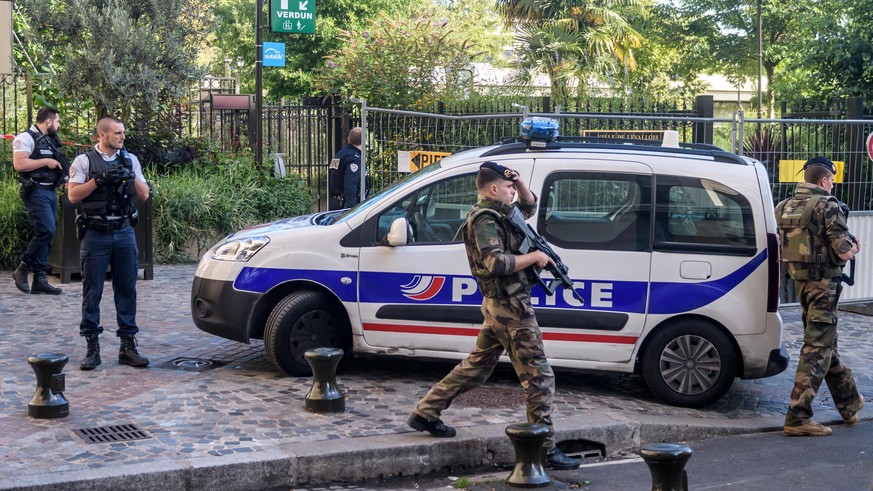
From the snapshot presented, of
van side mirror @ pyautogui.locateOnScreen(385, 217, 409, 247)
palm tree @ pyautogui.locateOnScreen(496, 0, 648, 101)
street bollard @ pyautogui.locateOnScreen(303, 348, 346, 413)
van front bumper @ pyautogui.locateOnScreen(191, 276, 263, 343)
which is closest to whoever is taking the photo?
street bollard @ pyautogui.locateOnScreen(303, 348, 346, 413)

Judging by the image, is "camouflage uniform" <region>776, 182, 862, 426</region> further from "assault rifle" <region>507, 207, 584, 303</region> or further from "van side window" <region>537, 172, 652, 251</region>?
"assault rifle" <region>507, 207, 584, 303</region>

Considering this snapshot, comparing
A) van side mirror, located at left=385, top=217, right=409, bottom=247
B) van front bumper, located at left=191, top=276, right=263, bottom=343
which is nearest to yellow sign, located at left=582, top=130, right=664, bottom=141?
van side mirror, located at left=385, top=217, right=409, bottom=247

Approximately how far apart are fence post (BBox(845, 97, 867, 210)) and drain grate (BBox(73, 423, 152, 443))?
793 cm

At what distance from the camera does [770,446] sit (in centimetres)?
637

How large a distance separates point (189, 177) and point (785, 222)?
9978 mm

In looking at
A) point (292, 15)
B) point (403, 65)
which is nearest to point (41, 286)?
point (292, 15)

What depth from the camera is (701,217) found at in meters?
6.99

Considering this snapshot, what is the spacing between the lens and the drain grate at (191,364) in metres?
7.62

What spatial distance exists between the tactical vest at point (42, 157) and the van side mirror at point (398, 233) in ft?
16.6

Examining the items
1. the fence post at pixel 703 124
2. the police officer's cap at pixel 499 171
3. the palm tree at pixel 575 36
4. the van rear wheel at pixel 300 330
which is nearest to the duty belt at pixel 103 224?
the van rear wheel at pixel 300 330

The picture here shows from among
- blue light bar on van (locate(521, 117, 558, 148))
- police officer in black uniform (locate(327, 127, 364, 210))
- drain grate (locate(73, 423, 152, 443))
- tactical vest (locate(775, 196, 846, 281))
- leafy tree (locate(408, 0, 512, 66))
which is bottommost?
drain grate (locate(73, 423, 152, 443))

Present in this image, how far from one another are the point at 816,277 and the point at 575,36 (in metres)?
32.2

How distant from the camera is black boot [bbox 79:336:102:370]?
24.3 ft

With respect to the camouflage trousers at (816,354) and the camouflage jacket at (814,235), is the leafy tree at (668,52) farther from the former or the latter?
the camouflage trousers at (816,354)
